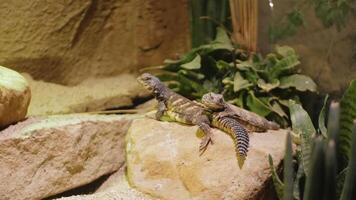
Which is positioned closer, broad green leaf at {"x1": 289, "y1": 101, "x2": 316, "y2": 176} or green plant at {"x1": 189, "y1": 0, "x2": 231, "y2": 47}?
broad green leaf at {"x1": 289, "y1": 101, "x2": 316, "y2": 176}

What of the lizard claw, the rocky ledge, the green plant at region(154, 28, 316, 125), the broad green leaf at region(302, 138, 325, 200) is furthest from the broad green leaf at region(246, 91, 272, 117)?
the broad green leaf at region(302, 138, 325, 200)

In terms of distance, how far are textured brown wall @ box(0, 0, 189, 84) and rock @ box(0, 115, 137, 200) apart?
0.63m

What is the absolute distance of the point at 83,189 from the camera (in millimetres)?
2656

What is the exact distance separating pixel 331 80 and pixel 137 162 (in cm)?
120

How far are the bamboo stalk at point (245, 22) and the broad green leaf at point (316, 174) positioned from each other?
1577 millimetres

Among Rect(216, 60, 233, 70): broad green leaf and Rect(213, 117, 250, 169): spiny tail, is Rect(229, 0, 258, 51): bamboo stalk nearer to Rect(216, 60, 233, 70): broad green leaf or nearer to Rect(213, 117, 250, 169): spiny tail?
Rect(216, 60, 233, 70): broad green leaf

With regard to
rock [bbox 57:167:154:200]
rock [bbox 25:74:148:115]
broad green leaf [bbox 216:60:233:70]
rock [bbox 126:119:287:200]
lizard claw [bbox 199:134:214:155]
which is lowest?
rock [bbox 25:74:148:115]

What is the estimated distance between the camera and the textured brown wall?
3127mm

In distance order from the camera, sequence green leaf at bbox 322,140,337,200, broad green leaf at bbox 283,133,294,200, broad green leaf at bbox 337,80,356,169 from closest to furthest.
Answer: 1. green leaf at bbox 322,140,337,200
2. broad green leaf at bbox 283,133,294,200
3. broad green leaf at bbox 337,80,356,169

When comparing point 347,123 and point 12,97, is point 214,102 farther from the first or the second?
point 12,97

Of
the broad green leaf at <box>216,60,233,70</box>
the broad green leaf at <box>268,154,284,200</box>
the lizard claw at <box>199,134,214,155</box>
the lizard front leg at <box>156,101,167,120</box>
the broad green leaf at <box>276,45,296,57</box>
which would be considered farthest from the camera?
the broad green leaf at <box>216,60,233,70</box>

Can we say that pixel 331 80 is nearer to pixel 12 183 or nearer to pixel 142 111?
pixel 142 111

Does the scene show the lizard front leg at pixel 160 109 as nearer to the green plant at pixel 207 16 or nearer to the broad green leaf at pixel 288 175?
the green plant at pixel 207 16

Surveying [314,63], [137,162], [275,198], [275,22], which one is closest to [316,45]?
[314,63]
